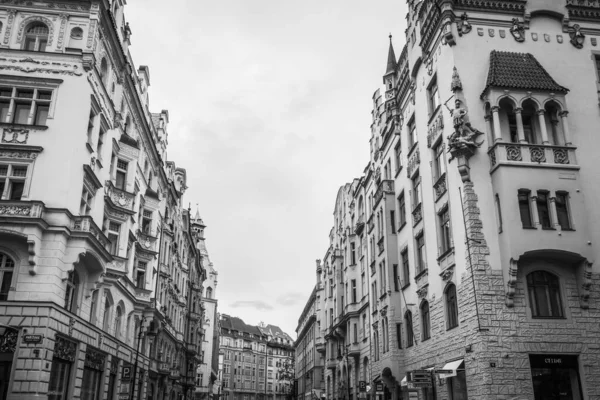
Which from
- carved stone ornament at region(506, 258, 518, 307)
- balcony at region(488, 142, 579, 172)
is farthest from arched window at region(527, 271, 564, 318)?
balcony at region(488, 142, 579, 172)

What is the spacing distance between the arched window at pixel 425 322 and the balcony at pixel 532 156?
960cm

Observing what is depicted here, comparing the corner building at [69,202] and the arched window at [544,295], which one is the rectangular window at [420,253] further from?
the corner building at [69,202]

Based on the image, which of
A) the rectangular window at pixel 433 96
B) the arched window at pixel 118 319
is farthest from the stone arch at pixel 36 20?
the rectangular window at pixel 433 96

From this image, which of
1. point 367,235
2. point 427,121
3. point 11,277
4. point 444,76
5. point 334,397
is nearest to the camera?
point 11,277

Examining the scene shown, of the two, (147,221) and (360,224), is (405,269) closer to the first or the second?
(360,224)

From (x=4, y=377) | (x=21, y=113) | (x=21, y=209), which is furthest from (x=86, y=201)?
(x=4, y=377)

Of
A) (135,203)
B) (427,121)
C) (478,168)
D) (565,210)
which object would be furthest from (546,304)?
(135,203)

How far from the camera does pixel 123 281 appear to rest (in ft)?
112

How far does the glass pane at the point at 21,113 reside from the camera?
26125mm

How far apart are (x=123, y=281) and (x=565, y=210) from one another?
25427 millimetres

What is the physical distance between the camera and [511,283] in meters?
23.2

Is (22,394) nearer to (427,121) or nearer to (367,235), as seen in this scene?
Result: (427,121)

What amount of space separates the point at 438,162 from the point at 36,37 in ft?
71.8

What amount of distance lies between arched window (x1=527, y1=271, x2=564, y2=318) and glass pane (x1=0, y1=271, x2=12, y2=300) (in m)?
22.5
